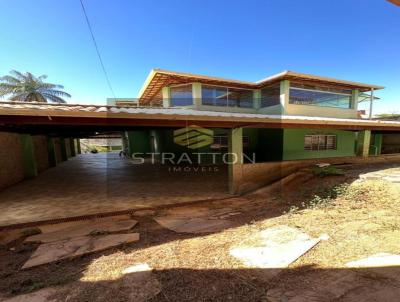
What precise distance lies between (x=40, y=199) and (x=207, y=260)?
682 cm

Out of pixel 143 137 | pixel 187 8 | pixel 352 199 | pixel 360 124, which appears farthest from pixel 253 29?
pixel 143 137

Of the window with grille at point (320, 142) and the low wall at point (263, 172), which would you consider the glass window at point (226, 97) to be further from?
the low wall at point (263, 172)

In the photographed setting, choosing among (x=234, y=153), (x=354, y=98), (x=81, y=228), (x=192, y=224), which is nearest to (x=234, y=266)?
(x=192, y=224)

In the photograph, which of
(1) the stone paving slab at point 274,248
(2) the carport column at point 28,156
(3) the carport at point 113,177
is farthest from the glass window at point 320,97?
(2) the carport column at point 28,156

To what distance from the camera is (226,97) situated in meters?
12.6

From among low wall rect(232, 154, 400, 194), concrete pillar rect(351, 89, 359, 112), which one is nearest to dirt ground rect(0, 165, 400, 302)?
low wall rect(232, 154, 400, 194)

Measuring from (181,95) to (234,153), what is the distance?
5841 millimetres

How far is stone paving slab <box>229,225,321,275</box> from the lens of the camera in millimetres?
3303

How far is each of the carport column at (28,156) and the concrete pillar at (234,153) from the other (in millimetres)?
10494

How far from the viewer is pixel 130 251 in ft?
12.5

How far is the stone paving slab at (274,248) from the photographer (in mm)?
3303

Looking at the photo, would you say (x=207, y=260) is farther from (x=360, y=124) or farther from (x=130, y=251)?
(x=360, y=124)

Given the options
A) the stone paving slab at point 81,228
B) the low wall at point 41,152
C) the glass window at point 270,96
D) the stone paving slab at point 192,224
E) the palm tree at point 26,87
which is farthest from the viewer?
the palm tree at point 26,87

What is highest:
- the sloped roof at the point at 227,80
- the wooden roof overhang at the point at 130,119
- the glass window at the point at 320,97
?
the sloped roof at the point at 227,80
